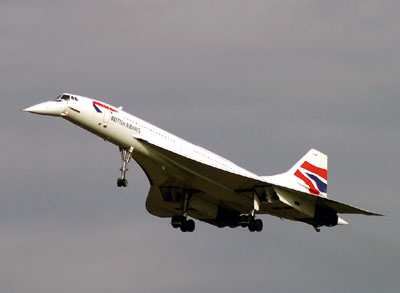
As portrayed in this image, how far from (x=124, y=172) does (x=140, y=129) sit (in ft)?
7.58

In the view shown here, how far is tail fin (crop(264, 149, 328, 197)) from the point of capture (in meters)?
55.1

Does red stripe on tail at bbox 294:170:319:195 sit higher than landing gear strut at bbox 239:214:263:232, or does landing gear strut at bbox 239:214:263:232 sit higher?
red stripe on tail at bbox 294:170:319:195

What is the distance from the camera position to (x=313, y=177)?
55.6 m

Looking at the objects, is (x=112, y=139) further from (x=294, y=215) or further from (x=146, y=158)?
(x=294, y=215)

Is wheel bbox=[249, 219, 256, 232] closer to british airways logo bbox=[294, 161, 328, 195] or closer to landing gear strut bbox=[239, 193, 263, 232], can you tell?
landing gear strut bbox=[239, 193, 263, 232]

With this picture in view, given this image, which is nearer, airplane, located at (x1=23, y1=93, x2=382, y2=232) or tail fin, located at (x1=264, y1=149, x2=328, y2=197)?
airplane, located at (x1=23, y1=93, x2=382, y2=232)

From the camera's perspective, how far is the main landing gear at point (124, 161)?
155 feet

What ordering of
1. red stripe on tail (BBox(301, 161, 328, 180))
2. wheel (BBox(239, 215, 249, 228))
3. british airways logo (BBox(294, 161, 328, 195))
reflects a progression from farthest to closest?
red stripe on tail (BBox(301, 161, 328, 180)), british airways logo (BBox(294, 161, 328, 195)), wheel (BBox(239, 215, 249, 228))

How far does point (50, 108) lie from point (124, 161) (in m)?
3.71

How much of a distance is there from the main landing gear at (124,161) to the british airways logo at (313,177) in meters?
9.86

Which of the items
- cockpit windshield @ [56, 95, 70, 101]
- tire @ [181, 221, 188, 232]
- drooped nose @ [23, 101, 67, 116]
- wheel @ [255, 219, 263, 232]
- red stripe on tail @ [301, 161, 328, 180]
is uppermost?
red stripe on tail @ [301, 161, 328, 180]

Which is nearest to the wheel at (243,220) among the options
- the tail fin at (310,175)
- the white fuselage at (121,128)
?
the tail fin at (310,175)

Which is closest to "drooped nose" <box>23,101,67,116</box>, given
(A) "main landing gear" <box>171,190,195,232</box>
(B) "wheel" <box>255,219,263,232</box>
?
(A) "main landing gear" <box>171,190,195,232</box>

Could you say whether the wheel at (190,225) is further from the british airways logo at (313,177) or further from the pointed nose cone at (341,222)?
the pointed nose cone at (341,222)
